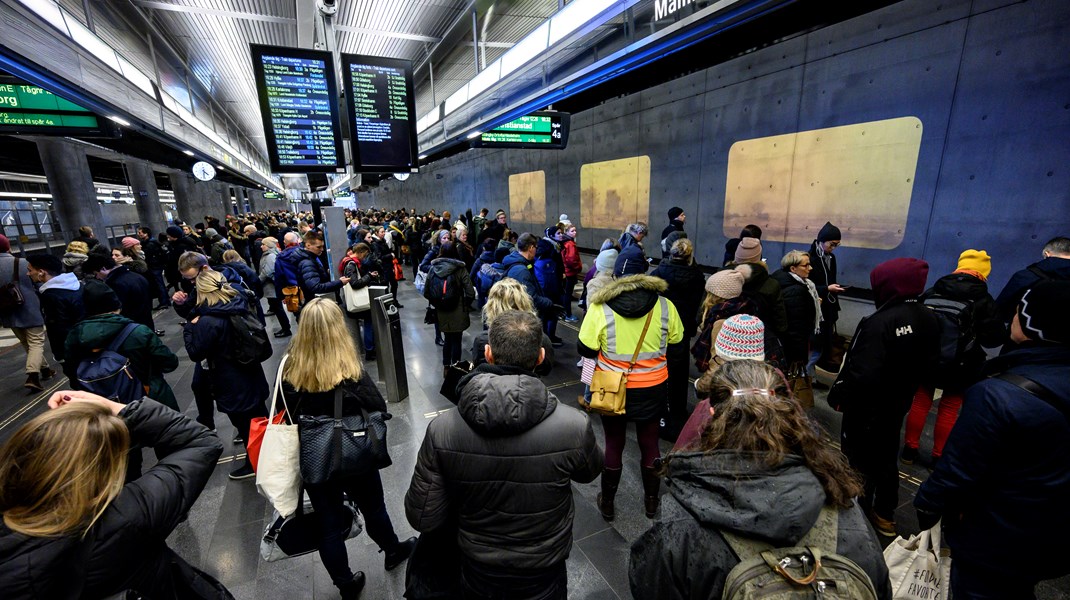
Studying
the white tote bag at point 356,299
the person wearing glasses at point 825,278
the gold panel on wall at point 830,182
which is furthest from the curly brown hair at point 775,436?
the gold panel on wall at point 830,182

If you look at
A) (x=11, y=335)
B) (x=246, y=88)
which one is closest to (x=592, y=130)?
(x=246, y=88)

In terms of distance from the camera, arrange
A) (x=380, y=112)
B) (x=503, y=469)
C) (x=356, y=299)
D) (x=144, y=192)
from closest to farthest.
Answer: (x=503, y=469) → (x=356, y=299) → (x=380, y=112) → (x=144, y=192)

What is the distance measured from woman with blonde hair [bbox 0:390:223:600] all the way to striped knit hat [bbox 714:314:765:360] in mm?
2604

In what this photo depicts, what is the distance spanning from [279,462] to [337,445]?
271 millimetres

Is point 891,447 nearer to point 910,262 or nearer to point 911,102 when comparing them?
point 910,262

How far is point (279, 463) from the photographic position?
6.25 feet

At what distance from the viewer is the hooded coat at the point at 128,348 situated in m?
2.71

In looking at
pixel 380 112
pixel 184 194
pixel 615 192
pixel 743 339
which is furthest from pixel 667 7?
pixel 184 194

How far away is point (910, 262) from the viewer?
7.68 ft

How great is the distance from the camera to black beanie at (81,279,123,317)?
2730 millimetres

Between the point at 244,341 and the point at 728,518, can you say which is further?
the point at 244,341

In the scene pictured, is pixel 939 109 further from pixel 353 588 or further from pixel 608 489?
pixel 353 588

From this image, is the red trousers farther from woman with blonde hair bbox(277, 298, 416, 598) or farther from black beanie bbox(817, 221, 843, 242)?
woman with blonde hair bbox(277, 298, 416, 598)

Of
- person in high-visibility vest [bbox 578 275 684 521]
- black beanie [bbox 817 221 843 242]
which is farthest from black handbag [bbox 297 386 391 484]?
black beanie [bbox 817 221 843 242]
